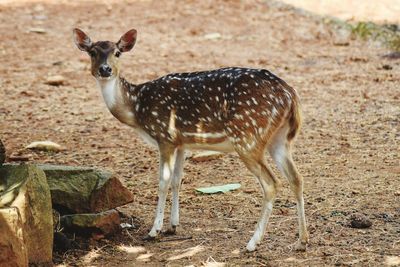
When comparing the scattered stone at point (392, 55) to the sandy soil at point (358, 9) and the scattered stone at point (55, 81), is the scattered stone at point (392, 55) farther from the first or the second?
the scattered stone at point (55, 81)

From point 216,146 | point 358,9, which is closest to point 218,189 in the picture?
point 216,146

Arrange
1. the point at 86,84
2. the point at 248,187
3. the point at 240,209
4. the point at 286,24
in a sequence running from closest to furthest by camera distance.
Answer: the point at 240,209 → the point at 248,187 → the point at 86,84 → the point at 286,24

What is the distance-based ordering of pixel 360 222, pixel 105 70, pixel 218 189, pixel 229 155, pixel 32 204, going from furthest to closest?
pixel 229 155, pixel 218 189, pixel 105 70, pixel 360 222, pixel 32 204

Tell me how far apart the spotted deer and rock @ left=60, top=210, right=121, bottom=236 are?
1.24 ft

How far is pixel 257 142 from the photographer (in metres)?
5.98

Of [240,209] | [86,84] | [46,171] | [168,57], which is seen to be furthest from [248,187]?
[168,57]

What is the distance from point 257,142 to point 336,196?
5.43 feet

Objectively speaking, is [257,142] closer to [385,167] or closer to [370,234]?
[370,234]

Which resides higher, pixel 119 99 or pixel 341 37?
pixel 119 99

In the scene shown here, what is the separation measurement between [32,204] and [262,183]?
1814mm

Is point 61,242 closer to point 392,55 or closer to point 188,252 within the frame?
point 188,252

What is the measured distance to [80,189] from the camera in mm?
6273

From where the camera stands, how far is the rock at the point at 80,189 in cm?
625

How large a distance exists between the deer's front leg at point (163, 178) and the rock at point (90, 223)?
36 cm
